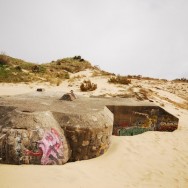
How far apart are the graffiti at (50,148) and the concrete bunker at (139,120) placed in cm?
274

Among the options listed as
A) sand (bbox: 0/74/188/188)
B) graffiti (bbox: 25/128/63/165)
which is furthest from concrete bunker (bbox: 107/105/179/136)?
graffiti (bbox: 25/128/63/165)

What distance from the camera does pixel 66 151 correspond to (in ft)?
12.9

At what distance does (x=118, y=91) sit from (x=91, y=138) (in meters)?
7.42

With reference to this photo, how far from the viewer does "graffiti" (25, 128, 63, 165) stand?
3562mm

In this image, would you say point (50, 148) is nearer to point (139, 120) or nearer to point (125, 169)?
point (125, 169)

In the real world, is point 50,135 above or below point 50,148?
above

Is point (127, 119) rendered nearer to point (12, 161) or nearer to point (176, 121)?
point (176, 121)

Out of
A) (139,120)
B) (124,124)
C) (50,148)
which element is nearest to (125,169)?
(50,148)

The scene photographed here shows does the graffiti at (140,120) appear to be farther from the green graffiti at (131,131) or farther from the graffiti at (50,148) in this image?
the graffiti at (50,148)

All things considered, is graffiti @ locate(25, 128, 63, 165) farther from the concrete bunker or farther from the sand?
the concrete bunker

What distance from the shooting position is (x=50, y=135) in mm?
3744

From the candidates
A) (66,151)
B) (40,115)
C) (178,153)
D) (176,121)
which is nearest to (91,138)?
(66,151)

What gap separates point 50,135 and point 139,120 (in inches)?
140

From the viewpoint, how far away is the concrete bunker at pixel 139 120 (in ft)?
21.4
